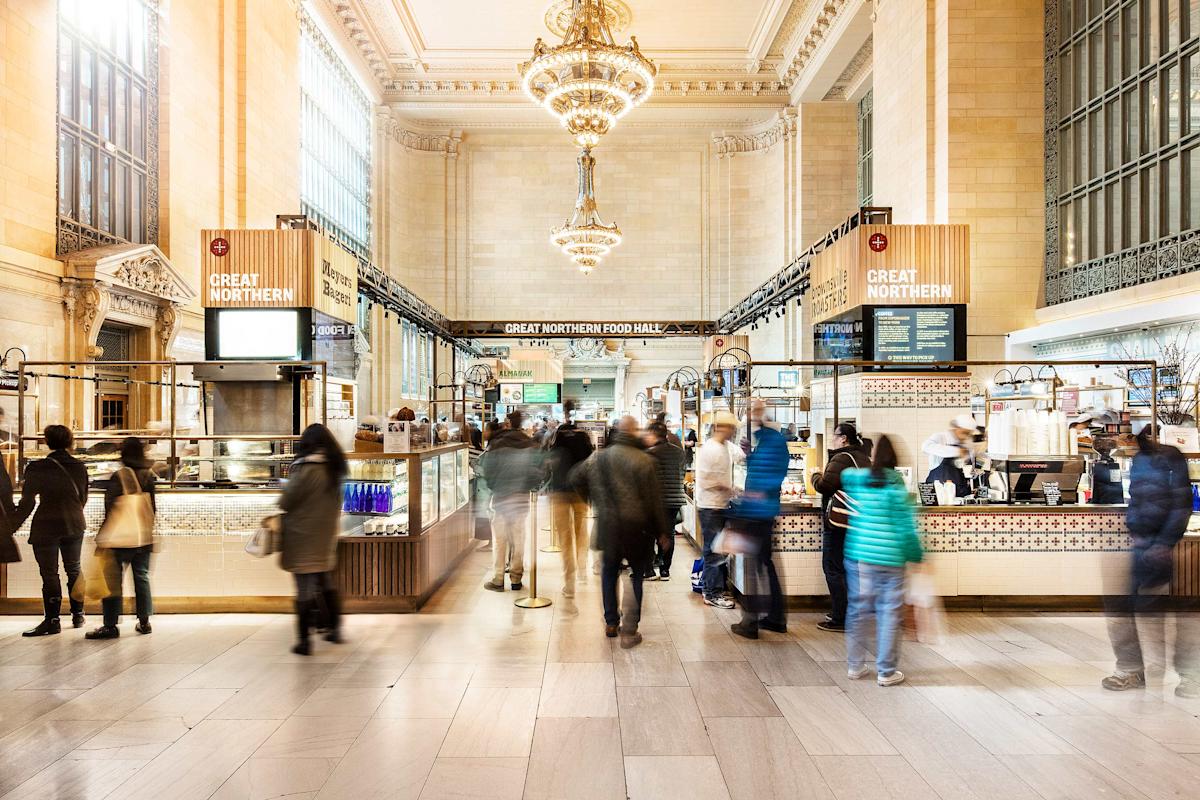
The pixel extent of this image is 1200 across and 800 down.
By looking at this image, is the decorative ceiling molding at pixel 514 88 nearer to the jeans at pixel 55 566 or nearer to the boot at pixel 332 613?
the jeans at pixel 55 566

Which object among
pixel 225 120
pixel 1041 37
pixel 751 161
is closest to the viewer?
pixel 1041 37

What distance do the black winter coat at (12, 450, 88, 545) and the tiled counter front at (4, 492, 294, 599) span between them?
27.1 inches

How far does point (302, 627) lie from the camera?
4.66 meters

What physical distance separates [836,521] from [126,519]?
4.92 metres

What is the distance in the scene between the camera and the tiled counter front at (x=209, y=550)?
5832 mm

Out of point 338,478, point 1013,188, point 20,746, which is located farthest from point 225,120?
point 1013,188

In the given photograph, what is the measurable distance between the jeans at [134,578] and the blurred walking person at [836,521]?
4.83 meters

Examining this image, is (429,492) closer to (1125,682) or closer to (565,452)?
(565,452)

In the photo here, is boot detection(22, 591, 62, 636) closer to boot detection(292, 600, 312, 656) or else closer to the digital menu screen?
boot detection(292, 600, 312, 656)

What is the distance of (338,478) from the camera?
4648 mm

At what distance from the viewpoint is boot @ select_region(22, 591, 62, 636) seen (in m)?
5.23

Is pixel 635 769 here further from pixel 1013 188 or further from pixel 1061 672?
pixel 1013 188

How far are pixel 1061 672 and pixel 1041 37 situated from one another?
10.7 meters

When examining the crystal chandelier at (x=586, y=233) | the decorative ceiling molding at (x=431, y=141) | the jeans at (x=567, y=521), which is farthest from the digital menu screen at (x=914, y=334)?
the decorative ceiling molding at (x=431, y=141)
